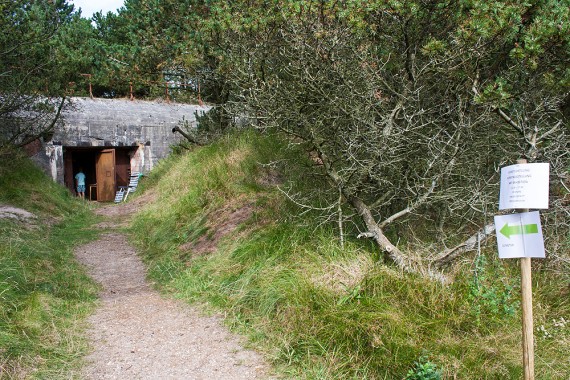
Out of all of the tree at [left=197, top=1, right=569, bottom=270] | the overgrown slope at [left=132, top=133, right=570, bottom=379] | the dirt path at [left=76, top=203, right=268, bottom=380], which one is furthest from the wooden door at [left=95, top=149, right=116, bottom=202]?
the tree at [left=197, top=1, right=569, bottom=270]

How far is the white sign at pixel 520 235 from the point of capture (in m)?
2.90

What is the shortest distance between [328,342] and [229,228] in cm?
320

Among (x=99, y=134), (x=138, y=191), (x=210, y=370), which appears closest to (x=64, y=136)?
(x=99, y=134)

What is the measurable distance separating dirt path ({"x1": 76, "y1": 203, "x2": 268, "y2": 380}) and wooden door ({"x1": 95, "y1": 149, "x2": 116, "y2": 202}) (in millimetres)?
Answer: 10848

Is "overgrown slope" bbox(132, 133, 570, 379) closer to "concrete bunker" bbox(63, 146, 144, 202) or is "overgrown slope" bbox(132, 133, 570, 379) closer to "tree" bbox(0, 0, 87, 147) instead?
"tree" bbox(0, 0, 87, 147)

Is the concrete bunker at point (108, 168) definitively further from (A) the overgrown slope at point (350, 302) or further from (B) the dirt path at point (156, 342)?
(B) the dirt path at point (156, 342)

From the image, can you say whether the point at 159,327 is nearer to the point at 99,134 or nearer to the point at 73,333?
the point at 73,333

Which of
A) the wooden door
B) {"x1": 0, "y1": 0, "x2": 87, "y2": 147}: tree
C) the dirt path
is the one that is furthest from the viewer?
the wooden door

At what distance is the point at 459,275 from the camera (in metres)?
4.40

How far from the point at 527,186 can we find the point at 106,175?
1531cm

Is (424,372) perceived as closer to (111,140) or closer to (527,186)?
(527,186)

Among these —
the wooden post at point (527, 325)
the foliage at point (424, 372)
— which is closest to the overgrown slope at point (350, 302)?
the foliage at point (424, 372)

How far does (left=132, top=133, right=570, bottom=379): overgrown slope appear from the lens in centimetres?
356

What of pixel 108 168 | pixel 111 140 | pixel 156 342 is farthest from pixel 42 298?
pixel 111 140
